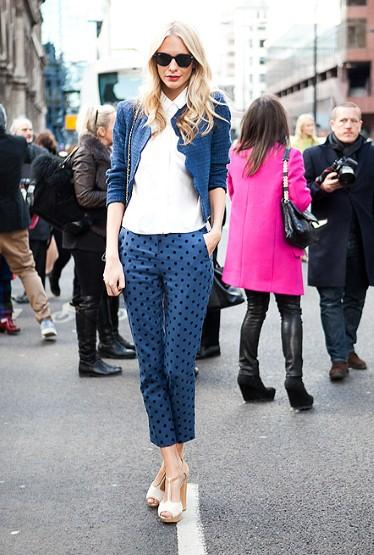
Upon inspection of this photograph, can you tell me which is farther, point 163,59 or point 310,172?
point 310,172

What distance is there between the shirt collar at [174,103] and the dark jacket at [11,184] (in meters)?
5.19

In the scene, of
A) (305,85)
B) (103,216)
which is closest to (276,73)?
(305,85)

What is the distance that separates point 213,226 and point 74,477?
4.88ft

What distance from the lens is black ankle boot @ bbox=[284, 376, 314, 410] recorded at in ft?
22.7

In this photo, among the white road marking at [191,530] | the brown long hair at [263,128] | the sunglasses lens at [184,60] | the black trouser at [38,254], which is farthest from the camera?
the black trouser at [38,254]

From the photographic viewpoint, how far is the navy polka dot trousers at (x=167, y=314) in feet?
15.5

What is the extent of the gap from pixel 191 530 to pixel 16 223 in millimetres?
5607

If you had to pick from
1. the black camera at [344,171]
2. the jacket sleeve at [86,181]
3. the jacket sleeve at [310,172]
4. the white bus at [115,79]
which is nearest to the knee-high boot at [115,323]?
the jacket sleeve at [86,181]

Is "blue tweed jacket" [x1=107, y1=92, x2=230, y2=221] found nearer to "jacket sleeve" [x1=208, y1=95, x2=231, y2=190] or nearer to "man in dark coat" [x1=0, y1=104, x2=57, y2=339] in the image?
"jacket sleeve" [x1=208, y1=95, x2=231, y2=190]

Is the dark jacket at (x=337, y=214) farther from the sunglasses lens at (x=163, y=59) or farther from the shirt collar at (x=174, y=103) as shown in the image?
the sunglasses lens at (x=163, y=59)

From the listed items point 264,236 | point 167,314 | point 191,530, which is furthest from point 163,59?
point 264,236

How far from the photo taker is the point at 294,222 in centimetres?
679

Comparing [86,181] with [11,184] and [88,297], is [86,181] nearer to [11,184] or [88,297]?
[88,297]

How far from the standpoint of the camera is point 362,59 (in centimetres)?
9825
